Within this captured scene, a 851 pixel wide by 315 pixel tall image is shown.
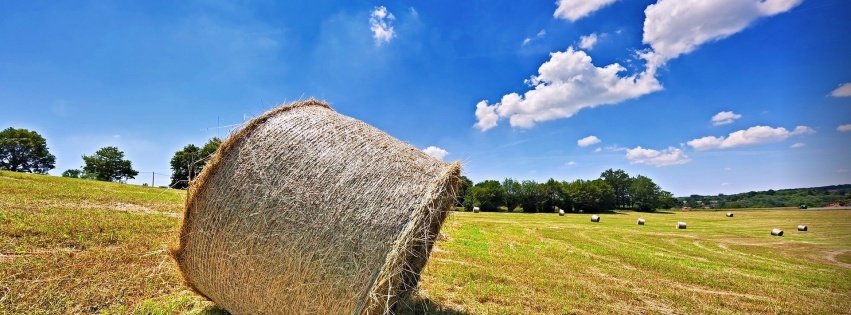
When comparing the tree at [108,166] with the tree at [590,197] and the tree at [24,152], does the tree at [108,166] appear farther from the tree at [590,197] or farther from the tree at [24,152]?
the tree at [590,197]

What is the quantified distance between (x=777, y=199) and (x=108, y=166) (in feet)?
301

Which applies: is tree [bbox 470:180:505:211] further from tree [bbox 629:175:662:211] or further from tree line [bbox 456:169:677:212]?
tree [bbox 629:175:662:211]

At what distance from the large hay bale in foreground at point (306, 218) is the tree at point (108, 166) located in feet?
243

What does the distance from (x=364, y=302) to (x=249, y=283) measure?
1327 mm

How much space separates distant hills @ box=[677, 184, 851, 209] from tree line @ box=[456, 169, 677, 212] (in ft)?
26.3

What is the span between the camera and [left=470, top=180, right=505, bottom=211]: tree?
228 feet

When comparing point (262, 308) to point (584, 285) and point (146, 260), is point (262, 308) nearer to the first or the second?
point (146, 260)

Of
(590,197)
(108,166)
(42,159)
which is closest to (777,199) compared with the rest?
(590,197)

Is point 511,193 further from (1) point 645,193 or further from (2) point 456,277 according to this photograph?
(2) point 456,277

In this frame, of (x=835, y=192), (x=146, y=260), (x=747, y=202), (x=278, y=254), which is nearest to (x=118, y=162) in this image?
(x=146, y=260)

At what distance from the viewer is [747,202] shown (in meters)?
64.0

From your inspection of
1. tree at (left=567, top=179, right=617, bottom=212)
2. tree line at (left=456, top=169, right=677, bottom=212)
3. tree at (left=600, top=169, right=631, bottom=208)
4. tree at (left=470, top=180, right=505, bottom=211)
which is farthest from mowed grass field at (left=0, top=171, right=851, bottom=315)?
tree at (left=600, top=169, right=631, bottom=208)

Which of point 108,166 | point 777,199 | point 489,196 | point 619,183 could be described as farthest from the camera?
point 619,183

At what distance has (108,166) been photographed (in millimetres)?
63625
